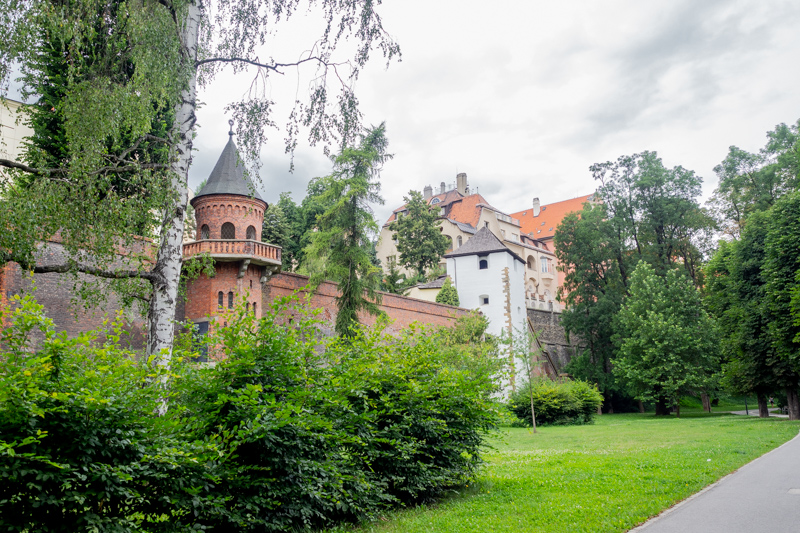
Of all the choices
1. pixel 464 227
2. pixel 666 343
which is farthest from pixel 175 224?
pixel 464 227

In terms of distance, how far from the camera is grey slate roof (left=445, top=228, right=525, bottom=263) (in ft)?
136

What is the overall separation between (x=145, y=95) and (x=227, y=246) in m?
14.8

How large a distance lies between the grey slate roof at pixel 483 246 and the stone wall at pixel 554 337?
632 centimetres

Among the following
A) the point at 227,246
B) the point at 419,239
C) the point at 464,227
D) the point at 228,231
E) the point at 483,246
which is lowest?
the point at 227,246

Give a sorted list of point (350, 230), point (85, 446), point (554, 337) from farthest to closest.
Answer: point (554, 337)
point (350, 230)
point (85, 446)

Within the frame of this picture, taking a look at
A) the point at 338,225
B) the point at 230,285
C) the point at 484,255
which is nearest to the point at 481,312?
the point at 484,255

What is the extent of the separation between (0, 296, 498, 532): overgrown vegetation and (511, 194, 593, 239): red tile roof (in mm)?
69495

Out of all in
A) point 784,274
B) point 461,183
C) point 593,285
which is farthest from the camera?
point 461,183

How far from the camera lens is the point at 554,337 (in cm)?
4784

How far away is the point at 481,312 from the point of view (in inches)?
1577

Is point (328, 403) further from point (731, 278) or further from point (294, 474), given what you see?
point (731, 278)

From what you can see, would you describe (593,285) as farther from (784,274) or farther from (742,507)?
(742,507)

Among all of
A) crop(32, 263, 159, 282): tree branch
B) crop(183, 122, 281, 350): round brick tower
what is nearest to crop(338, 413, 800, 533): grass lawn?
crop(32, 263, 159, 282): tree branch

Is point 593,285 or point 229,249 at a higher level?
point 593,285
